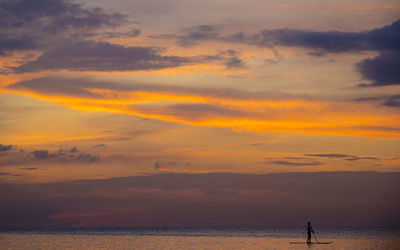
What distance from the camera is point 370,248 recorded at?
69.1 m

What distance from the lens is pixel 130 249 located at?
68.1 m

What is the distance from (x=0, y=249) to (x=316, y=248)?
3866 centimetres

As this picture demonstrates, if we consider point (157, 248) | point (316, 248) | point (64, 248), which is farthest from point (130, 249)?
point (316, 248)

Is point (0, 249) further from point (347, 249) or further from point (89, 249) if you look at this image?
point (347, 249)

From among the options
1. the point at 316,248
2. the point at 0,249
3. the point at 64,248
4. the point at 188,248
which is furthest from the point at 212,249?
the point at 0,249

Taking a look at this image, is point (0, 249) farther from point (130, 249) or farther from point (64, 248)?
point (130, 249)

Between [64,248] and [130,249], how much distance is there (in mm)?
9250

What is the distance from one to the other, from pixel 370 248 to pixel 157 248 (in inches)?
1055

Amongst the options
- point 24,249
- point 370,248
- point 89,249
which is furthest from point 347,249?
point 24,249

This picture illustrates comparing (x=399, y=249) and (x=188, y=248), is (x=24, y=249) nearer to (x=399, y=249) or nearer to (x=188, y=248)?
(x=188, y=248)

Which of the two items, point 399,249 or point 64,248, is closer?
point 399,249

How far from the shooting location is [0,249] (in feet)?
219

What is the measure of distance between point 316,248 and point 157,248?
19817 mm

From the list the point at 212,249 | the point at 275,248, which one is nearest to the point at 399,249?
the point at 275,248
